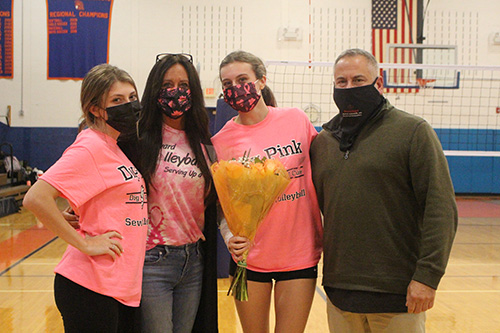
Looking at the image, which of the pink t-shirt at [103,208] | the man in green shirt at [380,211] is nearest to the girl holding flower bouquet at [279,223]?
the man in green shirt at [380,211]

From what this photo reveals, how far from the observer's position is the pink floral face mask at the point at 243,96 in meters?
2.20

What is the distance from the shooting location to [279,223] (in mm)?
2135

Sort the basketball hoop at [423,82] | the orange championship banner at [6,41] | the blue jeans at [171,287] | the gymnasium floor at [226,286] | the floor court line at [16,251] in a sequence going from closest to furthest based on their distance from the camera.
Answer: the blue jeans at [171,287] → the gymnasium floor at [226,286] → the floor court line at [16,251] → the basketball hoop at [423,82] → the orange championship banner at [6,41]

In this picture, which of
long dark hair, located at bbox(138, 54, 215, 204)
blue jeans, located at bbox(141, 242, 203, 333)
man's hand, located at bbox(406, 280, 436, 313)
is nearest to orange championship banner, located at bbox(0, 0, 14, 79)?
long dark hair, located at bbox(138, 54, 215, 204)

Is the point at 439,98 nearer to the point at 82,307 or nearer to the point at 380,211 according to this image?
the point at 380,211

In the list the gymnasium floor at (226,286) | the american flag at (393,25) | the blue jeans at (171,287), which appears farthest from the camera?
the american flag at (393,25)

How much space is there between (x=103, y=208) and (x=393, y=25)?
10.9 m

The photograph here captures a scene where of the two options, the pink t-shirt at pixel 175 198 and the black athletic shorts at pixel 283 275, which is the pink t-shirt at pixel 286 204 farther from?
the pink t-shirt at pixel 175 198

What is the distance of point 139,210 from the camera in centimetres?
183

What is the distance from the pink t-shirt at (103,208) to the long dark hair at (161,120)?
0.21 metres

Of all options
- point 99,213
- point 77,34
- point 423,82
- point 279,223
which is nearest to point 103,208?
point 99,213

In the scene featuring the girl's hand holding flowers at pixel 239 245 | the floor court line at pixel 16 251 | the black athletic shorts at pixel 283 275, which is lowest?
the floor court line at pixel 16 251

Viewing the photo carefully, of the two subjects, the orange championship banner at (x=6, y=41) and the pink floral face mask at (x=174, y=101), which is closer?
the pink floral face mask at (x=174, y=101)

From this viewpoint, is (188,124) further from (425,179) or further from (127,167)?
(425,179)
